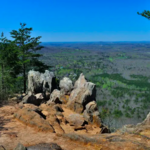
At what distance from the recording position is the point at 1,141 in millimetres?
9602

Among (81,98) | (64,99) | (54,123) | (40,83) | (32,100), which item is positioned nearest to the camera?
(54,123)

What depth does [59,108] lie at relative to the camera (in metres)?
18.1

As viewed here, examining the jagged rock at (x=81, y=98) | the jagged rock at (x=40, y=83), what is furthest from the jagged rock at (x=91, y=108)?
the jagged rock at (x=40, y=83)

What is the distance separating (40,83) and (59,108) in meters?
6.26

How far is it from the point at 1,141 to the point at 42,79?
13.7 meters

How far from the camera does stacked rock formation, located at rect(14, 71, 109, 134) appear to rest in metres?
13.7

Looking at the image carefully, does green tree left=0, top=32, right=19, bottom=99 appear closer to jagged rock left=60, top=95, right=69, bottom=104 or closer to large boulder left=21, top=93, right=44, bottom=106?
large boulder left=21, top=93, right=44, bottom=106

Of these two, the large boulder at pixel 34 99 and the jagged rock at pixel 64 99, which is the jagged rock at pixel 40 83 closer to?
the large boulder at pixel 34 99

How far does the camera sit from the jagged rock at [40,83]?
2261cm

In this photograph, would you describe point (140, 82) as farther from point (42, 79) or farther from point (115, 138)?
point (115, 138)

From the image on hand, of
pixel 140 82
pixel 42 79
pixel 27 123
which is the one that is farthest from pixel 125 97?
pixel 27 123

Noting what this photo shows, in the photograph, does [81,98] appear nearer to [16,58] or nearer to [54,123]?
[54,123]

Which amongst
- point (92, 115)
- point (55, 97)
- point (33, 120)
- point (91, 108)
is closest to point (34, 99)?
point (55, 97)

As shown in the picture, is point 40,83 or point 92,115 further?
point 40,83
